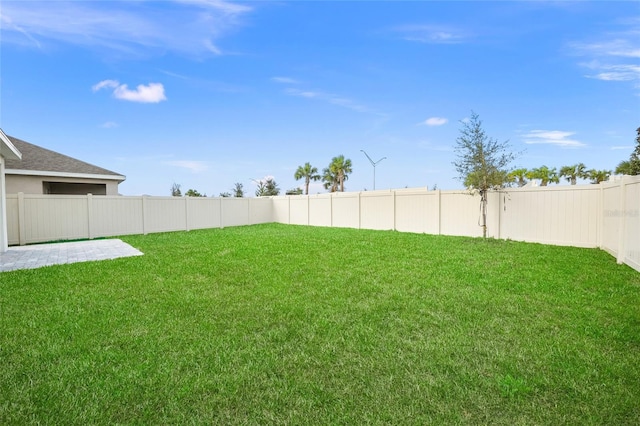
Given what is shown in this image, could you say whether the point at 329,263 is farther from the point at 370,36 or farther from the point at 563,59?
the point at 563,59

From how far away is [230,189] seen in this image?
35000 millimetres

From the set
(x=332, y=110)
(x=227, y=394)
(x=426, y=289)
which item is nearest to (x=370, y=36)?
(x=332, y=110)

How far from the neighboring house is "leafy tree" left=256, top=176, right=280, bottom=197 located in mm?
19463

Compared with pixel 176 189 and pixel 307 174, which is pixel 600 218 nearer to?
pixel 307 174

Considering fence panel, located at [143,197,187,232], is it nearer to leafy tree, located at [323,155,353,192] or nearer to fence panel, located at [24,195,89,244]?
fence panel, located at [24,195,89,244]

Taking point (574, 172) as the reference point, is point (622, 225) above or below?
below

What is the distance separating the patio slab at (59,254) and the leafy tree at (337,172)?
1099 inches

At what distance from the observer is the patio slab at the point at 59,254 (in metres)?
7.49

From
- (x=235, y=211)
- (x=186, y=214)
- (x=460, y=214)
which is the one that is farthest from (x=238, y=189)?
(x=460, y=214)

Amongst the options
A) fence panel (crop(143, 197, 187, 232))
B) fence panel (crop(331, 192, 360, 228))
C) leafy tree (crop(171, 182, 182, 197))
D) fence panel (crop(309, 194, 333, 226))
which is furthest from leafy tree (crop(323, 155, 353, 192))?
fence panel (crop(143, 197, 187, 232))

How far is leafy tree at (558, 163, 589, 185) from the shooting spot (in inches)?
1547

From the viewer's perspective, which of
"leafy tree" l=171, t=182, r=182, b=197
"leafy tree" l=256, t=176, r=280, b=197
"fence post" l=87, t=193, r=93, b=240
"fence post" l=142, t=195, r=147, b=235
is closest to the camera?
"fence post" l=87, t=193, r=93, b=240

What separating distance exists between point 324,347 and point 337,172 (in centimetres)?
3467

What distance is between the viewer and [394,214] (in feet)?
45.6
